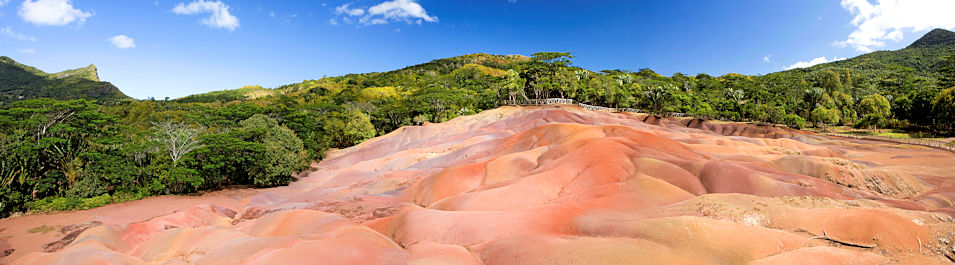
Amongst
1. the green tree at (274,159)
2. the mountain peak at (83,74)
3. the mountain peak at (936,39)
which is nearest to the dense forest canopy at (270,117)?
the green tree at (274,159)

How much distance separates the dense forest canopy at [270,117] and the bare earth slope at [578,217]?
3.26 meters

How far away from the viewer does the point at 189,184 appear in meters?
30.8

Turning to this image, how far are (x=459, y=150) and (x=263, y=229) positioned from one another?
27347mm

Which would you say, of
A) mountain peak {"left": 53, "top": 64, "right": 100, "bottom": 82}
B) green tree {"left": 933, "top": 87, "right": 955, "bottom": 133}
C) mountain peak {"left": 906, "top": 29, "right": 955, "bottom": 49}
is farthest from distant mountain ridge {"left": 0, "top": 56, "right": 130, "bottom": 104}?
mountain peak {"left": 906, "top": 29, "right": 955, "bottom": 49}

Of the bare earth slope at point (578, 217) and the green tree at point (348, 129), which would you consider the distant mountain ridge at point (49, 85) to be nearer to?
the green tree at point (348, 129)

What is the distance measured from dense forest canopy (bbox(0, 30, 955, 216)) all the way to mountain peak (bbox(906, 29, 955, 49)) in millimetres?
8550

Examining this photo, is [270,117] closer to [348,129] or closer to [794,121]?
[348,129]

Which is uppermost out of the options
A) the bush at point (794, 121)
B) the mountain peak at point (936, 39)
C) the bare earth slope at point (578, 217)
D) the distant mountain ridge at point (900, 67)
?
the mountain peak at point (936, 39)

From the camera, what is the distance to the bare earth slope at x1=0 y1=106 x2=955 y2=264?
10906mm

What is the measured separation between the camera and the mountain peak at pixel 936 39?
157875mm

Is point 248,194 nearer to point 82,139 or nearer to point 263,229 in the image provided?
point 82,139

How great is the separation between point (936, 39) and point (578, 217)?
265m

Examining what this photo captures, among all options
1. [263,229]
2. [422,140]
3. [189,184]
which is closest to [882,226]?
[263,229]

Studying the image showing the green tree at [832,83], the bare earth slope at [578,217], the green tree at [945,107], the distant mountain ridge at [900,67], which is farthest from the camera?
the green tree at [832,83]
